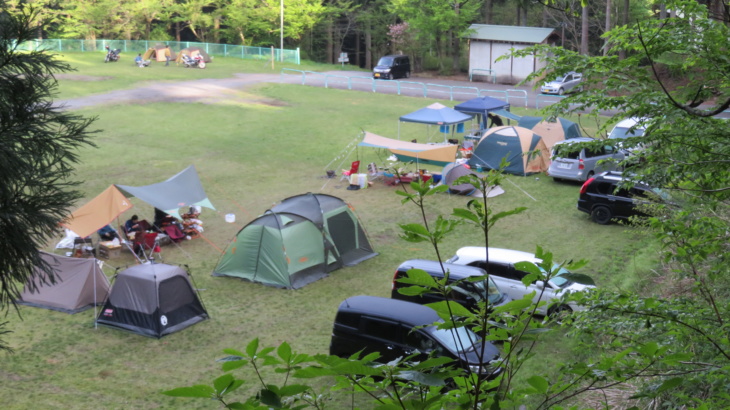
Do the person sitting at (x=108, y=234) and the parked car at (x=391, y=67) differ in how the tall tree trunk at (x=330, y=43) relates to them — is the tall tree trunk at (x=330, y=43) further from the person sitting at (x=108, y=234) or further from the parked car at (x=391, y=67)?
→ the person sitting at (x=108, y=234)

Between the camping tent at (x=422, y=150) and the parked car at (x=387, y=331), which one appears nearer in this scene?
the parked car at (x=387, y=331)

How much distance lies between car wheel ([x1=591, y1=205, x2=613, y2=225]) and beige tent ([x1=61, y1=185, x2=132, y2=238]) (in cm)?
1068

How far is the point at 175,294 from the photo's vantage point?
38.8ft

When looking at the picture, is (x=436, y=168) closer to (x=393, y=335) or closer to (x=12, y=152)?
(x=393, y=335)

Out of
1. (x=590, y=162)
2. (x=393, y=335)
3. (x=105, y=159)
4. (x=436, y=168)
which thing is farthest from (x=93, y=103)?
(x=393, y=335)

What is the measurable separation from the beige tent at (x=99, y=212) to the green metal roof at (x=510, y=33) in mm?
29460

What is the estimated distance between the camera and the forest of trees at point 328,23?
4538cm

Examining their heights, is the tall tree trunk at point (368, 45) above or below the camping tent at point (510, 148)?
above

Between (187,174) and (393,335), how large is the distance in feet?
28.0

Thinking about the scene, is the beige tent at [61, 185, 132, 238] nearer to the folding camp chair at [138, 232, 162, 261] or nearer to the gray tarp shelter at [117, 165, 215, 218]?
the gray tarp shelter at [117, 165, 215, 218]

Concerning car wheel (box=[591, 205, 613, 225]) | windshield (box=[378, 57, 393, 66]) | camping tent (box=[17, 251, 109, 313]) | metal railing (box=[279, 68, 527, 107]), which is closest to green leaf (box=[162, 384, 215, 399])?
camping tent (box=[17, 251, 109, 313])

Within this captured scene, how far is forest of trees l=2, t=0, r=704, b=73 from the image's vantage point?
149 ft

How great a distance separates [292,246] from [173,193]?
361 centimetres

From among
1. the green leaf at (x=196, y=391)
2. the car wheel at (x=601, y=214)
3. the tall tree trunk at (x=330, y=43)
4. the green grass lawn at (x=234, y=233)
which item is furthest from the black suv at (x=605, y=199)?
the tall tree trunk at (x=330, y=43)
